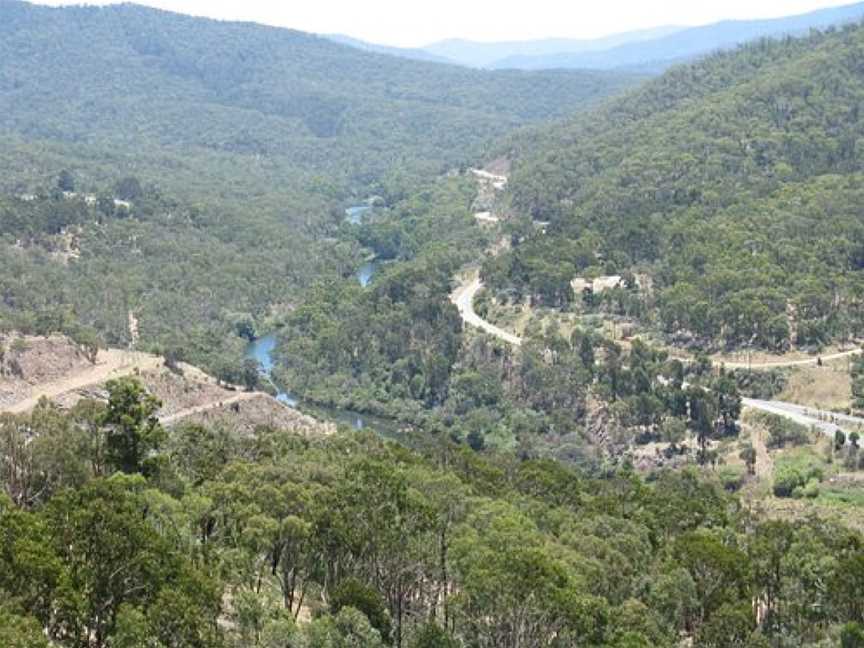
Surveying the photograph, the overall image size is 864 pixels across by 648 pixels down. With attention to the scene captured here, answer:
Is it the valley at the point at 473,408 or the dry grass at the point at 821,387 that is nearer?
the valley at the point at 473,408

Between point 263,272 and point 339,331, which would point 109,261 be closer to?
point 263,272

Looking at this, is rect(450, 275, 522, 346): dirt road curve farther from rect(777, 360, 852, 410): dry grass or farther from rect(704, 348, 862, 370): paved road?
rect(777, 360, 852, 410): dry grass

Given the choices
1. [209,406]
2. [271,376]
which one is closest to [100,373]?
[209,406]

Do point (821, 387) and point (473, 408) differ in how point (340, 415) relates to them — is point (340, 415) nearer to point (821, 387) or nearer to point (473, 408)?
point (473, 408)

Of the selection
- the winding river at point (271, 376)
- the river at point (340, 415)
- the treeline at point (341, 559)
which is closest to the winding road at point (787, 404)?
the river at point (340, 415)

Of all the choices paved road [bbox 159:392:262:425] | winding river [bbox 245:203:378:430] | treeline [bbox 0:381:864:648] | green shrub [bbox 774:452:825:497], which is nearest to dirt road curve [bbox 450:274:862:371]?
green shrub [bbox 774:452:825:497]

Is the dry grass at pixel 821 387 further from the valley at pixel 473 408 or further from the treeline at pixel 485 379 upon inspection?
the treeline at pixel 485 379
